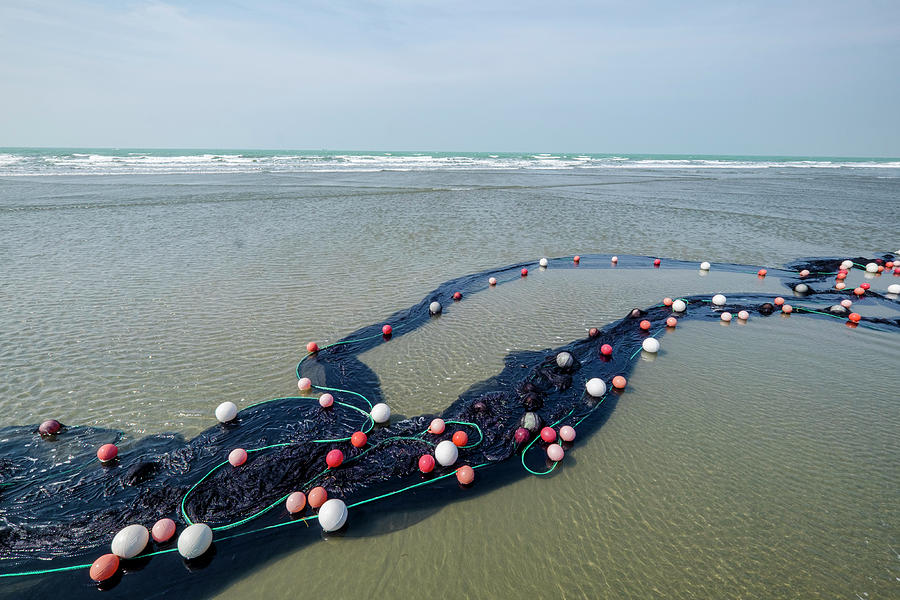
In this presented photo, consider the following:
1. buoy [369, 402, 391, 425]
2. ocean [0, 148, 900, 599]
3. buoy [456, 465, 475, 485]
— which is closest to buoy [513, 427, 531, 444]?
ocean [0, 148, 900, 599]

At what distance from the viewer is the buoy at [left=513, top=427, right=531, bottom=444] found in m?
5.28

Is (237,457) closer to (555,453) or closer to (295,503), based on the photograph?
(295,503)

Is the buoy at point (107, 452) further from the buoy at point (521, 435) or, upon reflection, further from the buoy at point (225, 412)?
the buoy at point (521, 435)

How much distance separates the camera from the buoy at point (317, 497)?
14.3 feet

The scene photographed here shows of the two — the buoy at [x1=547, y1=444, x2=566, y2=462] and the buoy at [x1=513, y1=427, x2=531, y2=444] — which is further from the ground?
the buoy at [x1=513, y1=427, x2=531, y2=444]

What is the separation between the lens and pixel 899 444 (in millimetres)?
5391

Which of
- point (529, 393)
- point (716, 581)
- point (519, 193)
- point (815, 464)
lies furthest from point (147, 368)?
point (519, 193)

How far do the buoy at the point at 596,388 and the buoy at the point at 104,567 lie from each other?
6.28 metres

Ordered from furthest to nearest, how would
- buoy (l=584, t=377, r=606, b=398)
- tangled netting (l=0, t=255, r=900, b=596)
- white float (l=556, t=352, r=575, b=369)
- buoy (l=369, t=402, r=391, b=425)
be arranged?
1. white float (l=556, t=352, r=575, b=369)
2. buoy (l=584, t=377, r=606, b=398)
3. buoy (l=369, t=402, r=391, b=425)
4. tangled netting (l=0, t=255, r=900, b=596)

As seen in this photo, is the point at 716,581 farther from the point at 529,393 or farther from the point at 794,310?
the point at 794,310

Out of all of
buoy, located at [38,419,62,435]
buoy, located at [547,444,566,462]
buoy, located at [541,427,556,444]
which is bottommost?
buoy, located at [547,444,566,462]

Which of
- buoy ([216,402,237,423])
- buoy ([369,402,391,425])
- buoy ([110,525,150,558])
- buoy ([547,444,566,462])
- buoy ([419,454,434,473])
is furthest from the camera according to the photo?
buoy ([369,402,391,425])

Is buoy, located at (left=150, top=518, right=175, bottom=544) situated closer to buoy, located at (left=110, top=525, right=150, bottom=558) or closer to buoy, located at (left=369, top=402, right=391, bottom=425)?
buoy, located at (left=110, top=525, right=150, bottom=558)

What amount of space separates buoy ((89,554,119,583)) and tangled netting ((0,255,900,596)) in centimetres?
13
